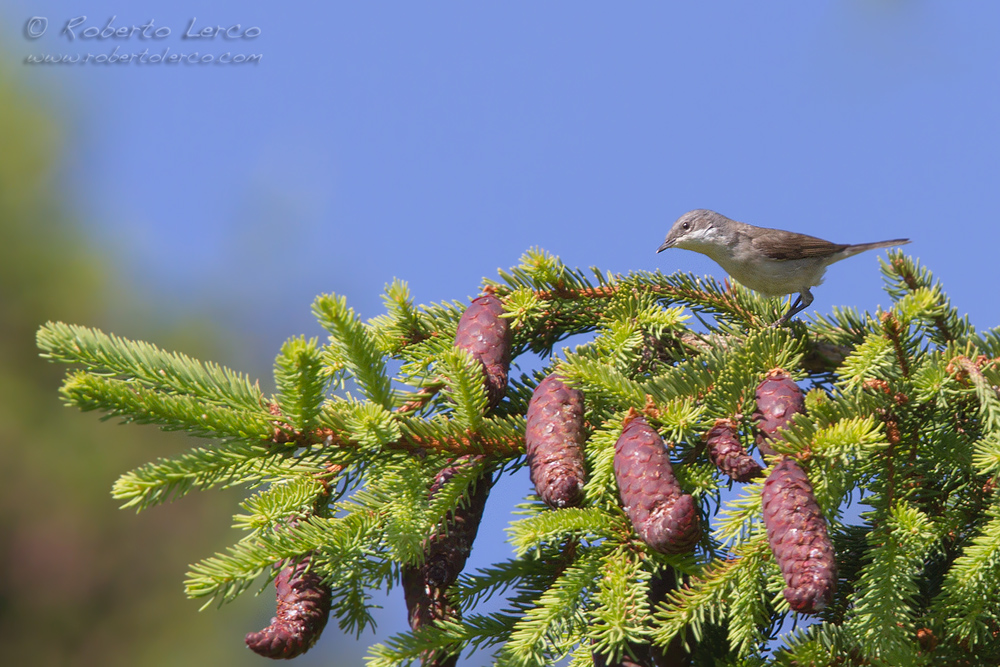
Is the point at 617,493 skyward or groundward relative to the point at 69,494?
groundward

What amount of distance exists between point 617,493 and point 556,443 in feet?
0.61

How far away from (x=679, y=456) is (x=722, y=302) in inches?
37.4

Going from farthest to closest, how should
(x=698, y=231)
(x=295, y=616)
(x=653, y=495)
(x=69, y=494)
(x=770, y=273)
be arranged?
1. (x=69, y=494)
2. (x=698, y=231)
3. (x=770, y=273)
4. (x=295, y=616)
5. (x=653, y=495)

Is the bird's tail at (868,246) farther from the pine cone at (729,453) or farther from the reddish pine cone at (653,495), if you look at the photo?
the reddish pine cone at (653,495)

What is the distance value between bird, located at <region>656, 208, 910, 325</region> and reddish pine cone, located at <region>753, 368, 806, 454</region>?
3.01 metres

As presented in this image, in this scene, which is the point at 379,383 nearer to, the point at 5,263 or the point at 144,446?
the point at 144,446

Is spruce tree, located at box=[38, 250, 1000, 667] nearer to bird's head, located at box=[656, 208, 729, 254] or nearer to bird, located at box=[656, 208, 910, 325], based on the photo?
bird, located at box=[656, 208, 910, 325]

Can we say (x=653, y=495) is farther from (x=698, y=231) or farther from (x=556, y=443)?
(x=698, y=231)

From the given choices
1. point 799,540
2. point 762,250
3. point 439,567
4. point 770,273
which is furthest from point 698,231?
point 799,540

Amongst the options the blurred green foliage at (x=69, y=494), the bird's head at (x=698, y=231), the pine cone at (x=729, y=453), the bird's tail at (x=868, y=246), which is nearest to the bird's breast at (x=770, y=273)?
the bird's head at (x=698, y=231)

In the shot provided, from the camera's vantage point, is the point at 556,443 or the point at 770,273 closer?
the point at 556,443

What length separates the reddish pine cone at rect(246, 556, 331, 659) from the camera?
153 cm

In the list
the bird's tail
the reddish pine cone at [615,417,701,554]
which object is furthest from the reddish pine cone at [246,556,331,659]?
the bird's tail

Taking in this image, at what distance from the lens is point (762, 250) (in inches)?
189
